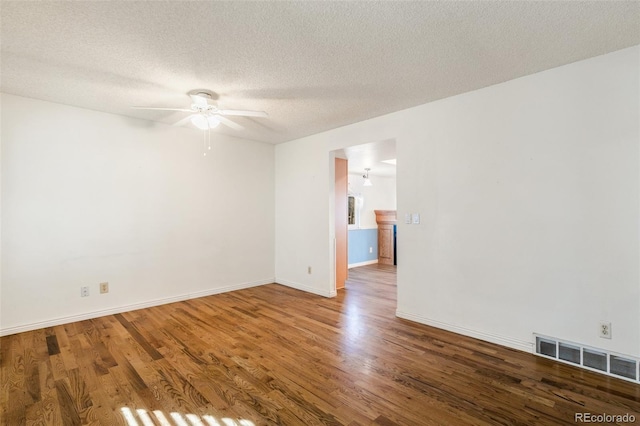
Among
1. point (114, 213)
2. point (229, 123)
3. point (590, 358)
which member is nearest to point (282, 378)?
point (590, 358)

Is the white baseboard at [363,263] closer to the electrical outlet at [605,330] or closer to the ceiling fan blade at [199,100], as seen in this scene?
the electrical outlet at [605,330]

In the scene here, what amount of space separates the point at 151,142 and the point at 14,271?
1.94 metres

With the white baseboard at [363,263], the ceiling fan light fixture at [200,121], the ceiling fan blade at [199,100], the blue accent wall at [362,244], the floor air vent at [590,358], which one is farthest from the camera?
the blue accent wall at [362,244]

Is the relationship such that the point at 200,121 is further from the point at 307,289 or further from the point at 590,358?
the point at 590,358

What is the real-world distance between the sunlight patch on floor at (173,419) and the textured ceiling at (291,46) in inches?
93.7

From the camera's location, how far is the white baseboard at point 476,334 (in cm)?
253

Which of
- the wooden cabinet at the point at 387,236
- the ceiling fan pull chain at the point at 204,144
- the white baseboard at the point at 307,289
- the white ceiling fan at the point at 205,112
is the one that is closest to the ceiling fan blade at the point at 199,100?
the white ceiling fan at the point at 205,112

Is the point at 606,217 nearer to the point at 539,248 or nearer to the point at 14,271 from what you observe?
the point at 539,248

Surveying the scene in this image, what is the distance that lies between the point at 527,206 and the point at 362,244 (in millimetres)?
4501

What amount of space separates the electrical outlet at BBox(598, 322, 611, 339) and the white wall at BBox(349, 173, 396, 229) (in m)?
4.90

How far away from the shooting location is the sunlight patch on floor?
168 cm

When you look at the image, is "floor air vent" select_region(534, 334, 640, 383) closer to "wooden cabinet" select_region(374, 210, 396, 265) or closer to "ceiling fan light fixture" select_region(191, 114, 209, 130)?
"ceiling fan light fixture" select_region(191, 114, 209, 130)

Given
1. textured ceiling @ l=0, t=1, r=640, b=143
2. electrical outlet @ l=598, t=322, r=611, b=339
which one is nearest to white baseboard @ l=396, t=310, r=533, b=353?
electrical outlet @ l=598, t=322, r=611, b=339

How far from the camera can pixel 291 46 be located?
6.95 ft
